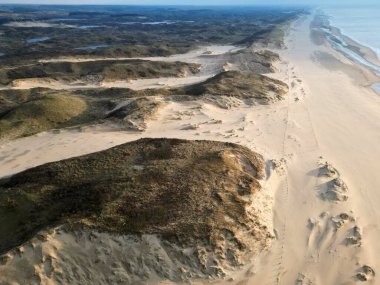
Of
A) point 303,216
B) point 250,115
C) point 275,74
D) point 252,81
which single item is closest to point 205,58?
point 275,74

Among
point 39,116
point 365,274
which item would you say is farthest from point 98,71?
point 365,274

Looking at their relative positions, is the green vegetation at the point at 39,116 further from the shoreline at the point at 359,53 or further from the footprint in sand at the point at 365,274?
the shoreline at the point at 359,53

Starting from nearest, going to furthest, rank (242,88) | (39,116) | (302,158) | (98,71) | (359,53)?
(302,158)
(39,116)
(242,88)
(98,71)
(359,53)

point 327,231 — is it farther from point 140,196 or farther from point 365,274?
point 140,196

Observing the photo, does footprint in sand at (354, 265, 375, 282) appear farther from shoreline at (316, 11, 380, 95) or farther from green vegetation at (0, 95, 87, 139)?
shoreline at (316, 11, 380, 95)

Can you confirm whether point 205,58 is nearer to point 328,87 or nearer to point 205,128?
point 328,87

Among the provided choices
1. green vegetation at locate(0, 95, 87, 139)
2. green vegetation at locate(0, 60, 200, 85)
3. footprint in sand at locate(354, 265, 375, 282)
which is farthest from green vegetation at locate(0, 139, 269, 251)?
green vegetation at locate(0, 60, 200, 85)
